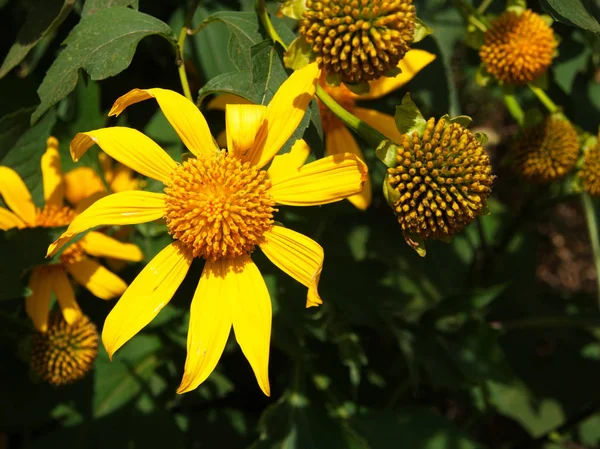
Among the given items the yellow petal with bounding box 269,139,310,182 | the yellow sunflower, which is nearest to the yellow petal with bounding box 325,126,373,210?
the yellow sunflower

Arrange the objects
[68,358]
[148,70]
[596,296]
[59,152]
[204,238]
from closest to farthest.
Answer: [204,238] → [68,358] → [59,152] → [148,70] → [596,296]

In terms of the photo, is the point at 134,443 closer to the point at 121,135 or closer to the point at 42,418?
the point at 42,418

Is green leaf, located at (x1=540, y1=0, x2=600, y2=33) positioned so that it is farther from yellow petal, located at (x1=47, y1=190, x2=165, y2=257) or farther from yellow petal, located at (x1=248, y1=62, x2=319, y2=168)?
yellow petal, located at (x1=47, y1=190, x2=165, y2=257)

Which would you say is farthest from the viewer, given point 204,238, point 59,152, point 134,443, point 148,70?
point 148,70

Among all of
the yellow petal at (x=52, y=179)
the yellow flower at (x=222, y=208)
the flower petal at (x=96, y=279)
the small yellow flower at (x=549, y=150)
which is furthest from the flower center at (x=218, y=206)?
the small yellow flower at (x=549, y=150)

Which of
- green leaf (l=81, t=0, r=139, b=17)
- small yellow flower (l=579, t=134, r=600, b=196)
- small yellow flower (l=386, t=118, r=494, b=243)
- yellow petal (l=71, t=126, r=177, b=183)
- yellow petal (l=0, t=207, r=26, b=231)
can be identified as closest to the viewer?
small yellow flower (l=386, t=118, r=494, b=243)

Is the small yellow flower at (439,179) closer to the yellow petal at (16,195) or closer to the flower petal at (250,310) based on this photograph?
the flower petal at (250,310)

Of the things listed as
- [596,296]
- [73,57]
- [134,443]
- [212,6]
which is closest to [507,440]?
[596,296]
